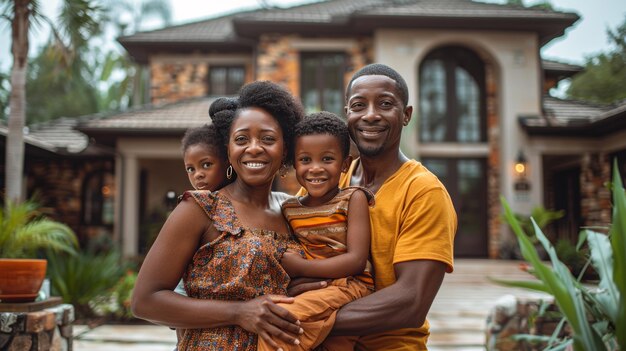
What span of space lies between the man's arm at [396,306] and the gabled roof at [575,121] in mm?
10634

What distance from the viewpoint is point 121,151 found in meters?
12.2

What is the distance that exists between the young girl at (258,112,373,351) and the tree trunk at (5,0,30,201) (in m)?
7.70

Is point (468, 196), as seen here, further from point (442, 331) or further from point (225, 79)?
point (442, 331)

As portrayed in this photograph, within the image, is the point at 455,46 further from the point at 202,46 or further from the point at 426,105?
the point at 202,46

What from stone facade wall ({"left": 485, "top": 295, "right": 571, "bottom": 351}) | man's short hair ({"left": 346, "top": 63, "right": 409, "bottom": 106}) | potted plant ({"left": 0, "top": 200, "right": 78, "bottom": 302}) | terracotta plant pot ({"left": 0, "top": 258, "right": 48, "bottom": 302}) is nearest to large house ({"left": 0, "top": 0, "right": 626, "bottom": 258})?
potted plant ({"left": 0, "top": 200, "right": 78, "bottom": 302})

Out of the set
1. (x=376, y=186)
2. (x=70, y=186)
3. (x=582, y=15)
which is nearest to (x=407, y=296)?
(x=376, y=186)

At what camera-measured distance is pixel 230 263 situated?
171cm

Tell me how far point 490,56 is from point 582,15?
2.35m

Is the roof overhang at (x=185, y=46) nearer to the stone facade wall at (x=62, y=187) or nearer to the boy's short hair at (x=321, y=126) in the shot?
the stone facade wall at (x=62, y=187)

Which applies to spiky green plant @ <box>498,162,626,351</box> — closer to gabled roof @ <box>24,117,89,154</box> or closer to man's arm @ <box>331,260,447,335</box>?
man's arm @ <box>331,260,447,335</box>

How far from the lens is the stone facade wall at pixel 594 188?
12.1 m

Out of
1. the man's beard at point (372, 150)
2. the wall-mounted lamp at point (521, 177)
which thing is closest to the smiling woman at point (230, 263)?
the man's beard at point (372, 150)

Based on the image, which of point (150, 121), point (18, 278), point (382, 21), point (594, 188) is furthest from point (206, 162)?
point (594, 188)

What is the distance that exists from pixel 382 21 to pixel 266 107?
1108 centimetres
